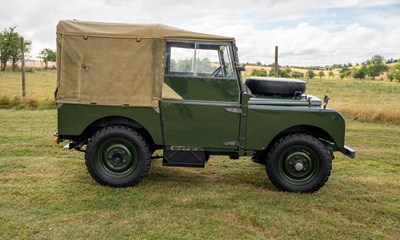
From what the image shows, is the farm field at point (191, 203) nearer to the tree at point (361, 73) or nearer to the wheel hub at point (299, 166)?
the wheel hub at point (299, 166)

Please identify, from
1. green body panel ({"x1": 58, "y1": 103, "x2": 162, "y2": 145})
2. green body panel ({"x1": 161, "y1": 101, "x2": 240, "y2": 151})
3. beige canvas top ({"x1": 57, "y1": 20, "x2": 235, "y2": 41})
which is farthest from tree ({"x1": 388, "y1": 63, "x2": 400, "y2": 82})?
green body panel ({"x1": 58, "y1": 103, "x2": 162, "y2": 145})

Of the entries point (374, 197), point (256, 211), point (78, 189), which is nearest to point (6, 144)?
point (78, 189)

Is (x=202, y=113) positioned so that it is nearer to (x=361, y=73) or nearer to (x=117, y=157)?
(x=117, y=157)

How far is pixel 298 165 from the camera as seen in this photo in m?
5.72

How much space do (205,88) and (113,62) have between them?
1324mm

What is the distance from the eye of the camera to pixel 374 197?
5656 mm

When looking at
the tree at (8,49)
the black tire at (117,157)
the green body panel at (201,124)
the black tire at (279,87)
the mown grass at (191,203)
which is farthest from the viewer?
the tree at (8,49)

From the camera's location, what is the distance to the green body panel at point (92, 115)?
5516 mm

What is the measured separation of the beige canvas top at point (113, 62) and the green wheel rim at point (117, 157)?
2.05ft

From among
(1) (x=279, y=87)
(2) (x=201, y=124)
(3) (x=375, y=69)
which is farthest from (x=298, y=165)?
(3) (x=375, y=69)

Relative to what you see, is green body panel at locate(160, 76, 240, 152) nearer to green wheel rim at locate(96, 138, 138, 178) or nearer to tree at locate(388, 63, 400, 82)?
green wheel rim at locate(96, 138, 138, 178)

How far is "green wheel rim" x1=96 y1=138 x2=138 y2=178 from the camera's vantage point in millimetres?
5703

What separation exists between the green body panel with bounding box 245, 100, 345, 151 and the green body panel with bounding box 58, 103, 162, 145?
134 cm

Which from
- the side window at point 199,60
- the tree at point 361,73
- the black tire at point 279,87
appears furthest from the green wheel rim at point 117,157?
the tree at point 361,73
